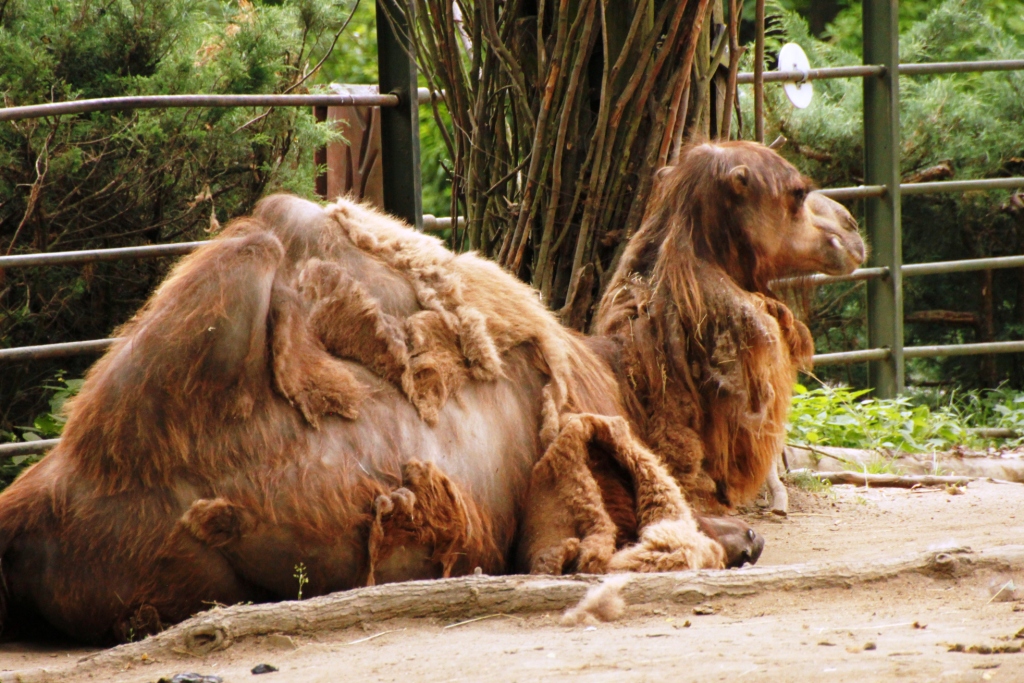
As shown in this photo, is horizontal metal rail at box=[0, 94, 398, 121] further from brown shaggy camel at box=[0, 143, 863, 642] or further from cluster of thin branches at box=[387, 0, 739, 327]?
brown shaggy camel at box=[0, 143, 863, 642]

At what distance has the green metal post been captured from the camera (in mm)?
6500

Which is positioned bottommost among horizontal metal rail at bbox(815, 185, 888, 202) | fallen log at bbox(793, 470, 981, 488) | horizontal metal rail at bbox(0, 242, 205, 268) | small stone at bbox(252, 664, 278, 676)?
fallen log at bbox(793, 470, 981, 488)

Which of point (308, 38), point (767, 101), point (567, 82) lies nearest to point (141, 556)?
point (567, 82)

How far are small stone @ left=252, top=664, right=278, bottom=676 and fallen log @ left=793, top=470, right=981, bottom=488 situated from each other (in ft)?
9.72

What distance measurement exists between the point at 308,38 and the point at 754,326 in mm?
4067

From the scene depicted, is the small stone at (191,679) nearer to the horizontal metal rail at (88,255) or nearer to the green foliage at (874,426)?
the horizontal metal rail at (88,255)

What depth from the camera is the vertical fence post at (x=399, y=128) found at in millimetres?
5090

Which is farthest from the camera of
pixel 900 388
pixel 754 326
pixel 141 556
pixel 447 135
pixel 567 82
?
pixel 900 388

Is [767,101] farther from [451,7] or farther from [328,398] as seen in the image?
[328,398]

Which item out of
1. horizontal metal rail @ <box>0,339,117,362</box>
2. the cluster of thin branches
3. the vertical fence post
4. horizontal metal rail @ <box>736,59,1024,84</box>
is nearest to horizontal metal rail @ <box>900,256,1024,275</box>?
horizontal metal rail @ <box>736,59,1024,84</box>

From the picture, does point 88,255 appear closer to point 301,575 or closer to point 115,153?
point 115,153

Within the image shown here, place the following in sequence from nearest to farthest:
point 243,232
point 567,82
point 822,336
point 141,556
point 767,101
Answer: point 141,556
point 243,232
point 567,82
point 767,101
point 822,336

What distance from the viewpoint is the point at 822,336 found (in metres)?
8.84

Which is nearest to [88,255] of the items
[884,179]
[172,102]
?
[172,102]
